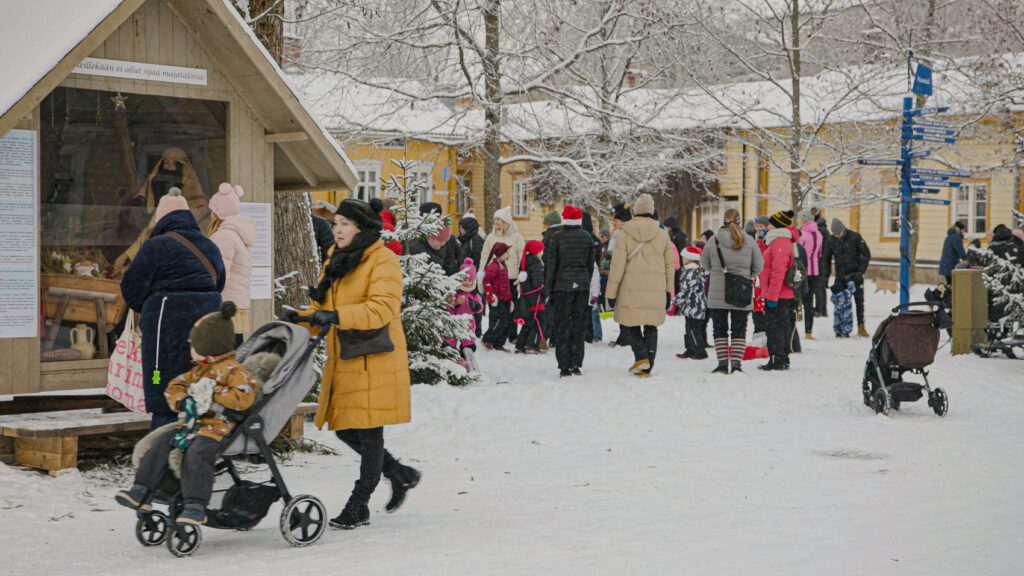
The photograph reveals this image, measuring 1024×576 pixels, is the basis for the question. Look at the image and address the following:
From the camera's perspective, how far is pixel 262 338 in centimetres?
655

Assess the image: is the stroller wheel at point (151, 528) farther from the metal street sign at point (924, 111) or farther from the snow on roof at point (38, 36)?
the metal street sign at point (924, 111)

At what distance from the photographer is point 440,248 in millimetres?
15320

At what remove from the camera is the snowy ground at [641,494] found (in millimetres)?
6039

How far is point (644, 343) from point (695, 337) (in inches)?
92.9

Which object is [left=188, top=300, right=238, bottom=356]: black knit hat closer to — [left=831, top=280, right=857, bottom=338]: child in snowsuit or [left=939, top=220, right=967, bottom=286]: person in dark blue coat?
[left=831, top=280, right=857, bottom=338]: child in snowsuit

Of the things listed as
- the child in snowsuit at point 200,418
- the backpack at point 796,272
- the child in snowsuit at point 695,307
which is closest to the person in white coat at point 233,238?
the child in snowsuit at point 200,418

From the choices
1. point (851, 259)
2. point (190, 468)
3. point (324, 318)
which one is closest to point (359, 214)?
point (324, 318)

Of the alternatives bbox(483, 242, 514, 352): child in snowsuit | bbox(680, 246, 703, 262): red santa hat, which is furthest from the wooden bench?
bbox(680, 246, 703, 262): red santa hat

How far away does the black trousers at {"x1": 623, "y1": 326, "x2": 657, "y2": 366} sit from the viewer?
47.4 ft

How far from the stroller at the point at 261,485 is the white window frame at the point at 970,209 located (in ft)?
109

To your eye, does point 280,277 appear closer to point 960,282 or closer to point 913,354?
point 913,354

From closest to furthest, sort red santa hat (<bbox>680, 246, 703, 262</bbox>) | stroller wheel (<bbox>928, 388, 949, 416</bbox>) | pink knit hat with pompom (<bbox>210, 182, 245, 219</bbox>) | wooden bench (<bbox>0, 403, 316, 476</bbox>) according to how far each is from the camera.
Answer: wooden bench (<bbox>0, 403, 316, 476</bbox>)
pink knit hat with pompom (<bbox>210, 182, 245, 219</bbox>)
stroller wheel (<bbox>928, 388, 949, 416</bbox>)
red santa hat (<bbox>680, 246, 703, 262</bbox>)

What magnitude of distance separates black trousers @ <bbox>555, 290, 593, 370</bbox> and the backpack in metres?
2.82

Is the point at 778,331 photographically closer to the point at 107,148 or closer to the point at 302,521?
the point at 107,148
